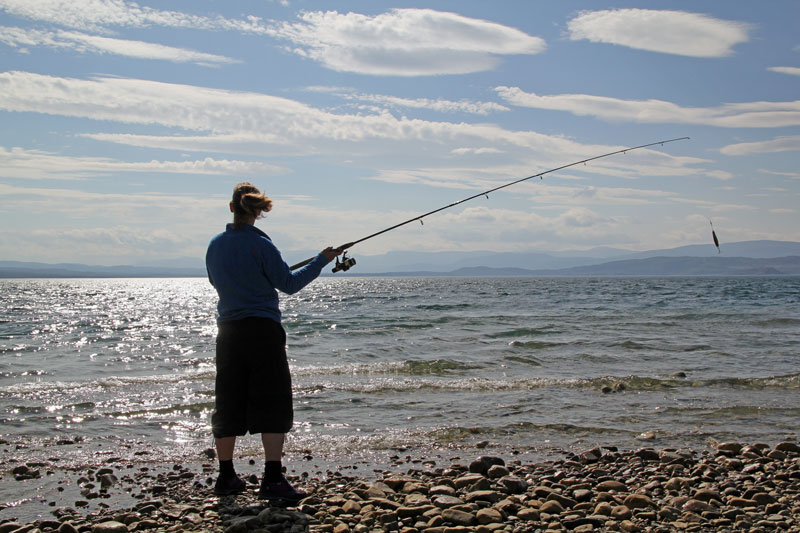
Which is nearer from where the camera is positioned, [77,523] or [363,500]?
[77,523]

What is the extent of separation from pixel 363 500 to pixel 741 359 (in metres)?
11.8

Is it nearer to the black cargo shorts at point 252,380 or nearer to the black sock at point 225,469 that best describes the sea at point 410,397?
the black sock at point 225,469

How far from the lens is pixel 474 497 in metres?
4.87

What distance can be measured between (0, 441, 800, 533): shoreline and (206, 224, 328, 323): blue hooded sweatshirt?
4.69 feet

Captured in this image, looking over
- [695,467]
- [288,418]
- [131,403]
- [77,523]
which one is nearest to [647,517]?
[695,467]

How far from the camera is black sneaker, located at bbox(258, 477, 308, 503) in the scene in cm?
486

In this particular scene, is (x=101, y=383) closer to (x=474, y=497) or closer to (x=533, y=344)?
(x=474, y=497)

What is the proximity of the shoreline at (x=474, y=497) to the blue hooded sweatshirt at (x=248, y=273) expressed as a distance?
1.43 meters

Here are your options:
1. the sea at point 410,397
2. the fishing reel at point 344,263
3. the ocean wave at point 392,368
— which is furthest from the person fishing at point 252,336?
the ocean wave at point 392,368

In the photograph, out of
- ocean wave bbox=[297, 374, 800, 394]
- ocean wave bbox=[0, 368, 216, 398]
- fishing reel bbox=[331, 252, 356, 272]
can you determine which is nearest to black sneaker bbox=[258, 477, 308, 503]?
fishing reel bbox=[331, 252, 356, 272]

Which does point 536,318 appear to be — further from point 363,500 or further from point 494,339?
point 363,500

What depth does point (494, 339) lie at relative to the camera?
60.0 feet

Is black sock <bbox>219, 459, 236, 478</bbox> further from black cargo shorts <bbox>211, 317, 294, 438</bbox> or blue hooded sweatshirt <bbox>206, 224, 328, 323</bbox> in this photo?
blue hooded sweatshirt <bbox>206, 224, 328, 323</bbox>

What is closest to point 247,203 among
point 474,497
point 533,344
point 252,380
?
point 252,380
